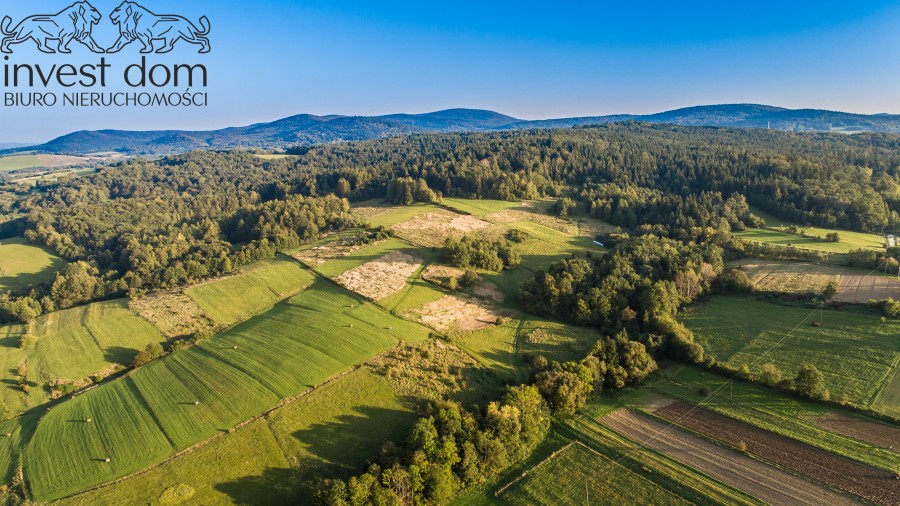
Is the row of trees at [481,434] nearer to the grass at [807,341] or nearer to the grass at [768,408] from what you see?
the grass at [768,408]

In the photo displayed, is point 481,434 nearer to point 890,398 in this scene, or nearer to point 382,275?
point 890,398

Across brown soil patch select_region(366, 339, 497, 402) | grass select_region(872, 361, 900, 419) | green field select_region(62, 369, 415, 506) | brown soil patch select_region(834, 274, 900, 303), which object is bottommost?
green field select_region(62, 369, 415, 506)

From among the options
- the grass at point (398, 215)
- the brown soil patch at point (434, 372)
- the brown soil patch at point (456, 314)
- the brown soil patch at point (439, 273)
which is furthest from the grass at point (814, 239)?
the grass at point (398, 215)

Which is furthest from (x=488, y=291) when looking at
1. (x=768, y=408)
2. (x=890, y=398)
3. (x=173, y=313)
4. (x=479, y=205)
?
(x=479, y=205)

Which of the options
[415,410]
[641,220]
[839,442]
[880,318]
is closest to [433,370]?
[415,410]

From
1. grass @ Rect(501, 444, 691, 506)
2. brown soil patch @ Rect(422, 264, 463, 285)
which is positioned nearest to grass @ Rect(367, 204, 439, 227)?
brown soil patch @ Rect(422, 264, 463, 285)

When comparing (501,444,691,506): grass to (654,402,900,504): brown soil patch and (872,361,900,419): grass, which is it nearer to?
(654,402,900,504): brown soil patch
